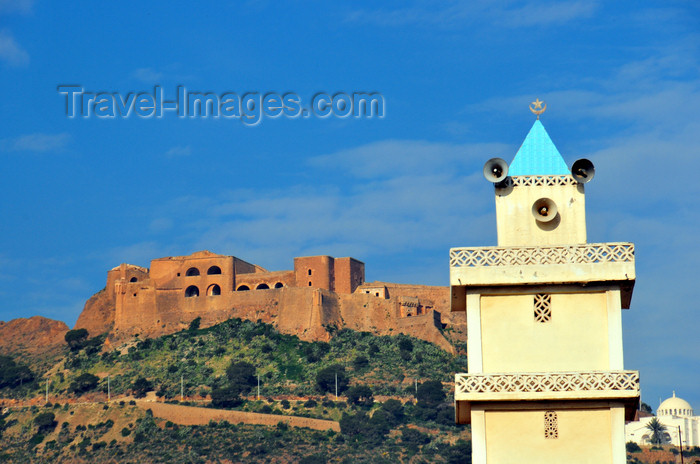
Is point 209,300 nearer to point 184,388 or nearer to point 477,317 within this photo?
point 184,388

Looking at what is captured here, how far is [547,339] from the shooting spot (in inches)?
807

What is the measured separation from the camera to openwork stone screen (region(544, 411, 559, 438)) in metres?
20.2

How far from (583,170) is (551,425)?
13.6 feet

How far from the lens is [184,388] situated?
93438 mm

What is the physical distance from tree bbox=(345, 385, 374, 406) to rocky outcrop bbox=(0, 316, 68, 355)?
27.4 meters

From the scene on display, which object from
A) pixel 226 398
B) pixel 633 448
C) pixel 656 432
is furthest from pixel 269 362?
pixel 656 432

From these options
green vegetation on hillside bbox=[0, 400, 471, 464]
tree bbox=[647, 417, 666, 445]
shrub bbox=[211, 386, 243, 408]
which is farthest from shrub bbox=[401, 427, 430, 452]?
tree bbox=[647, 417, 666, 445]

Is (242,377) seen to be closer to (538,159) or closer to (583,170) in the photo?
(538,159)

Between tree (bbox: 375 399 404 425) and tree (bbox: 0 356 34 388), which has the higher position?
tree (bbox: 0 356 34 388)

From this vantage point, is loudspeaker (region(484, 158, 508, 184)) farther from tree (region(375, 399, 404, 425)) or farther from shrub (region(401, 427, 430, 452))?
tree (region(375, 399, 404, 425))

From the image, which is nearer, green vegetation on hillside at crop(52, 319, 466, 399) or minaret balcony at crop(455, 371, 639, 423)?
minaret balcony at crop(455, 371, 639, 423)

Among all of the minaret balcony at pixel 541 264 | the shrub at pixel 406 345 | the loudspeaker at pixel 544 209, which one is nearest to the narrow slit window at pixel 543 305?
the minaret balcony at pixel 541 264

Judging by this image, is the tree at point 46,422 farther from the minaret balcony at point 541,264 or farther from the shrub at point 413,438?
the minaret balcony at point 541,264

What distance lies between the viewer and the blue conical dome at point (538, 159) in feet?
70.7
